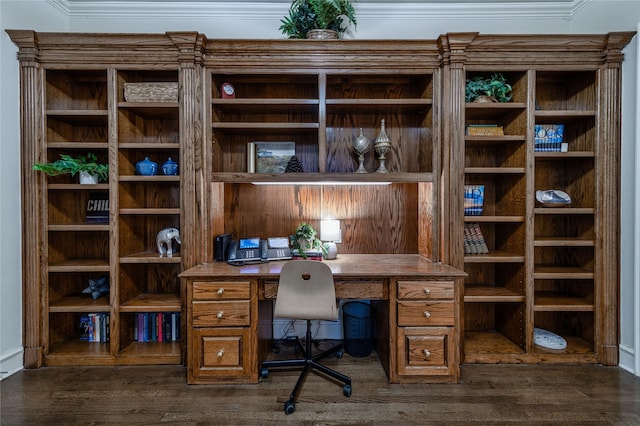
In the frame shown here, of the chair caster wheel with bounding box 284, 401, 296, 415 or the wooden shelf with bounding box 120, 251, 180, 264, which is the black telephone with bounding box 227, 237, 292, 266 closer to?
the wooden shelf with bounding box 120, 251, 180, 264

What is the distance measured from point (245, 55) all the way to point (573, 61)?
2.60m

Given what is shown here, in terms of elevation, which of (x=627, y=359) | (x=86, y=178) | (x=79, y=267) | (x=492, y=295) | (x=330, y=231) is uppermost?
(x=86, y=178)

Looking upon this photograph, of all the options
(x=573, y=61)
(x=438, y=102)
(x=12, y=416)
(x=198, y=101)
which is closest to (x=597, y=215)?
(x=573, y=61)

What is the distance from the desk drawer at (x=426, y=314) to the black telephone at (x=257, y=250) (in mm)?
1000

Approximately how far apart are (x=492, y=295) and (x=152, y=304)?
8.93 feet

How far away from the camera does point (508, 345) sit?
8.00 feet

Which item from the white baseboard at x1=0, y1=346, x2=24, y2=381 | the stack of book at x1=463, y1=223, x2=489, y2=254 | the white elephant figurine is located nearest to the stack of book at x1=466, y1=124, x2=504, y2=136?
the stack of book at x1=463, y1=223, x2=489, y2=254

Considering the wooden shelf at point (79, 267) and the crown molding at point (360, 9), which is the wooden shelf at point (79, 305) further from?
the crown molding at point (360, 9)

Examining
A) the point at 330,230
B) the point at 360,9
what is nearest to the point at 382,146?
the point at 330,230

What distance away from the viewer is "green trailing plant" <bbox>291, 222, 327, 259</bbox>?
250 cm

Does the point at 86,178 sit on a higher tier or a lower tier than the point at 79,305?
higher

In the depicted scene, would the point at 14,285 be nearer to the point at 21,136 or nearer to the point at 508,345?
the point at 21,136

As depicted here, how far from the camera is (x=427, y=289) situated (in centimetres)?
207

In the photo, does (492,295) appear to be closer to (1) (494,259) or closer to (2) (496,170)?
(1) (494,259)
